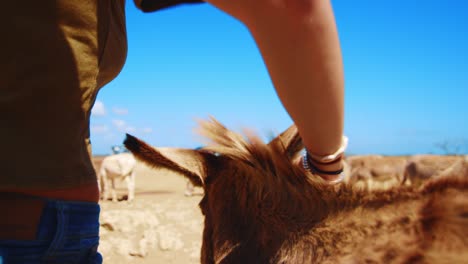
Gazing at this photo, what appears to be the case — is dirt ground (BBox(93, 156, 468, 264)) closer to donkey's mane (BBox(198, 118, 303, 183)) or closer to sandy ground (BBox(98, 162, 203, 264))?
sandy ground (BBox(98, 162, 203, 264))

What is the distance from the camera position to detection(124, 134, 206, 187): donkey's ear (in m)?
1.32

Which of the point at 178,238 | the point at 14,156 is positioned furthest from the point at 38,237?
the point at 178,238

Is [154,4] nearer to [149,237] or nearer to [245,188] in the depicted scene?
[245,188]

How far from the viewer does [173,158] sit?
136cm

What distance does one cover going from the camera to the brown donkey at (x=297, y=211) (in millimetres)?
982

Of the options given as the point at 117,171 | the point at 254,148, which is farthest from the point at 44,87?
the point at 117,171

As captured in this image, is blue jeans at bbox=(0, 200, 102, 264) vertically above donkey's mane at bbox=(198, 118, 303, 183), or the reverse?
donkey's mane at bbox=(198, 118, 303, 183)

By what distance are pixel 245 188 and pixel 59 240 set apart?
604mm

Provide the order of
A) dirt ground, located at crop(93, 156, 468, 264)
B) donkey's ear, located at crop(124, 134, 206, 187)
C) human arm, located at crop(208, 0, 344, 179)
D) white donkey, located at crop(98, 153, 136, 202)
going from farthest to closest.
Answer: white donkey, located at crop(98, 153, 136, 202), dirt ground, located at crop(93, 156, 468, 264), donkey's ear, located at crop(124, 134, 206, 187), human arm, located at crop(208, 0, 344, 179)

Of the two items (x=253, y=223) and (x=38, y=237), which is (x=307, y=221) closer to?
(x=253, y=223)

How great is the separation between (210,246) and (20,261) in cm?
58

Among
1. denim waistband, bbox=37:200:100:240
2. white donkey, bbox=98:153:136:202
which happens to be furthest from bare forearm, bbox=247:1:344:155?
white donkey, bbox=98:153:136:202

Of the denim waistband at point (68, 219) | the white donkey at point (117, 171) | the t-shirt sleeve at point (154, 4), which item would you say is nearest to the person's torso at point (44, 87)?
the denim waistband at point (68, 219)

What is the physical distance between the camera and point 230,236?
1.24 metres
